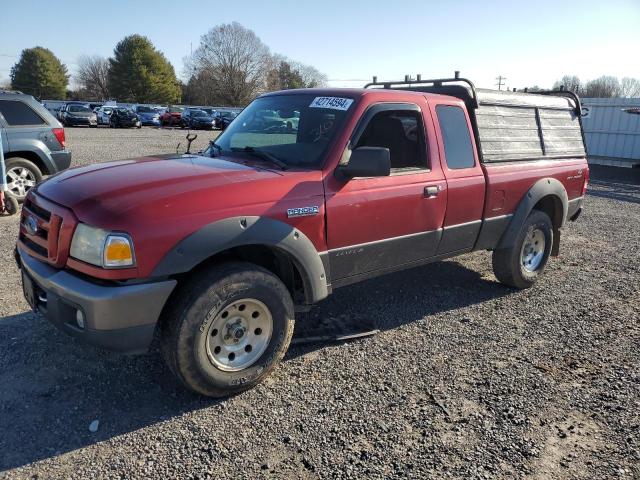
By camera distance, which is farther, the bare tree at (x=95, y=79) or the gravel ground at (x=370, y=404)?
the bare tree at (x=95, y=79)

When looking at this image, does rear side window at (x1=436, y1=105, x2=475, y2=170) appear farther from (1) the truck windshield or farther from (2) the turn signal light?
(2) the turn signal light

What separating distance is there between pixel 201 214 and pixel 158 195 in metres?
0.27

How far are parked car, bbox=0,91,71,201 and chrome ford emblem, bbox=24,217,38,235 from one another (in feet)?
18.0

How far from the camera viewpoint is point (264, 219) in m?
3.22

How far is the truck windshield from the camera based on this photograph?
3752 mm

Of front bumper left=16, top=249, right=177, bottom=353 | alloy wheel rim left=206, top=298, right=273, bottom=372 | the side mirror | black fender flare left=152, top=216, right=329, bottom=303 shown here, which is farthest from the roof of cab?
front bumper left=16, top=249, right=177, bottom=353

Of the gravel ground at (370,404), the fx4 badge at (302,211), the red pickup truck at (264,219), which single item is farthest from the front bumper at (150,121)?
the fx4 badge at (302,211)

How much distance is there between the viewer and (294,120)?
4082 mm

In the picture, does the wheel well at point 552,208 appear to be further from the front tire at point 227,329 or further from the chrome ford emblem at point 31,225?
the chrome ford emblem at point 31,225

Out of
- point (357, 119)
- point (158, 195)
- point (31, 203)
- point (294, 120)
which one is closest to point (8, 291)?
point (31, 203)

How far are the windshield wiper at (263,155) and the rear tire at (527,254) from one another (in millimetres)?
2736

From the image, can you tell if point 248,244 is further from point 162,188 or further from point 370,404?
point 370,404

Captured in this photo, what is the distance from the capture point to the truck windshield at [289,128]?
3.75 metres

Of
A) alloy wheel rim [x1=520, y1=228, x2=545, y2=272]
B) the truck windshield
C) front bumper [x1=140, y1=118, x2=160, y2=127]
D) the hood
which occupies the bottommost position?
alloy wheel rim [x1=520, y1=228, x2=545, y2=272]
